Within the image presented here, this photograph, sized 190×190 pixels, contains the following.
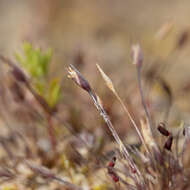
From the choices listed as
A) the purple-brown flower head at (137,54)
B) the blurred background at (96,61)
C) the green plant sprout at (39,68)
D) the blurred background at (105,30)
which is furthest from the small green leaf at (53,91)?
the blurred background at (105,30)

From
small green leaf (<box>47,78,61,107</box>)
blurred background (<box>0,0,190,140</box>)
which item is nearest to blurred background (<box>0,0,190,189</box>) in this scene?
blurred background (<box>0,0,190,140</box>)

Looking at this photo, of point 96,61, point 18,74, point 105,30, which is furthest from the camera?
point 105,30

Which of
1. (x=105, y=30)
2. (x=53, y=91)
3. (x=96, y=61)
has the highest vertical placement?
(x=105, y=30)

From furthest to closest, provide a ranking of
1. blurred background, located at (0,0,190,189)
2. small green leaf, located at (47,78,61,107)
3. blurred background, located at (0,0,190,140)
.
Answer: blurred background, located at (0,0,190,140), blurred background, located at (0,0,190,189), small green leaf, located at (47,78,61,107)

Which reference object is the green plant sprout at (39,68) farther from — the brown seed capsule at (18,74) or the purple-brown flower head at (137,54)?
the purple-brown flower head at (137,54)

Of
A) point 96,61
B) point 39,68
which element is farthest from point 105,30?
point 39,68

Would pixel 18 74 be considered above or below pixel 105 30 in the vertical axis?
below

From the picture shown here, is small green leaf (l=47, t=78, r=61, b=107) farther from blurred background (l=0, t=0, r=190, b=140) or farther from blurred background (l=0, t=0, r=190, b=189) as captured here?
blurred background (l=0, t=0, r=190, b=140)

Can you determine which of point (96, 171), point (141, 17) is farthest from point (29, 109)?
point (141, 17)

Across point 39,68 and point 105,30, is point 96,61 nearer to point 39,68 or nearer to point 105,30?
point 39,68

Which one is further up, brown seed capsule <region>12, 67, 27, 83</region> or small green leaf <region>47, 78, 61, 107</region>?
brown seed capsule <region>12, 67, 27, 83</region>

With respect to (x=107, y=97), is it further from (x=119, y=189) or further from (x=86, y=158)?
(x=119, y=189)
